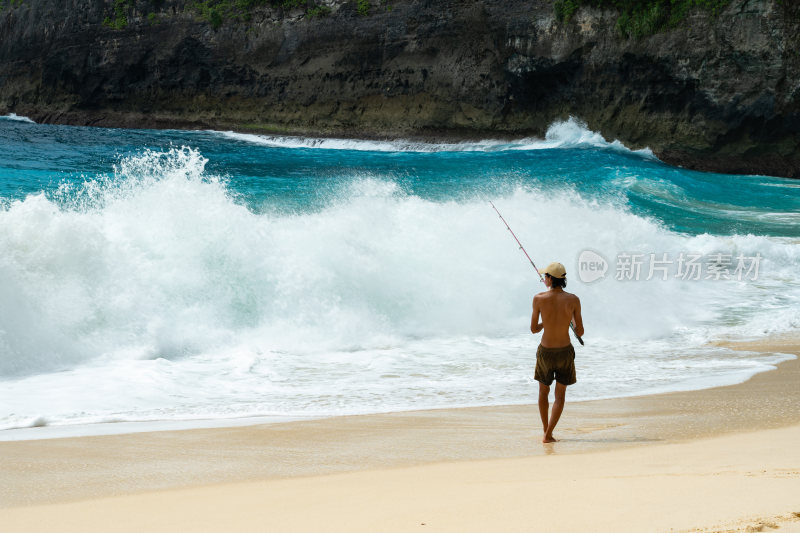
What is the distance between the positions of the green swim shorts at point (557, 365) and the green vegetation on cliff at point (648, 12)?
2175 cm

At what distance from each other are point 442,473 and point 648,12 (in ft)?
77.5

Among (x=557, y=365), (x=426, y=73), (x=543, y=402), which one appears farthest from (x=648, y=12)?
(x=543, y=402)

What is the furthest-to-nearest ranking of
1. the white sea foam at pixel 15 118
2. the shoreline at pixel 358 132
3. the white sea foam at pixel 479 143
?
the white sea foam at pixel 15 118
the white sea foam at pixel 479 143
the shoreline at pixel 358 132

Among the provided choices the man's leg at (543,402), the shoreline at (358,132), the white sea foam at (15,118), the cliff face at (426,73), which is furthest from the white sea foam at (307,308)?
the white sea foam at (15,118)

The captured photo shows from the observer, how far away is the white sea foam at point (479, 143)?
26.1 metres

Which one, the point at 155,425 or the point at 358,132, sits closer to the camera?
the point at 155,425

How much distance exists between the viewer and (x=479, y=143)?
27984mm

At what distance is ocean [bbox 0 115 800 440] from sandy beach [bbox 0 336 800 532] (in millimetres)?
543

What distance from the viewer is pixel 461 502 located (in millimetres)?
3299

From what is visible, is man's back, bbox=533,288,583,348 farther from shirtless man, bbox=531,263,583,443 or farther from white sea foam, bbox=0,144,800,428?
white sea foam, bbox=0,144,800,428

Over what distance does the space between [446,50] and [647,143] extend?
8230 millimetres

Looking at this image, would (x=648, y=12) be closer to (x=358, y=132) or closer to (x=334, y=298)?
(x=358, y=132)

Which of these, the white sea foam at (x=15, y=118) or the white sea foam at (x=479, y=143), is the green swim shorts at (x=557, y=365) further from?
the white sea foam at (x=15, y=118)

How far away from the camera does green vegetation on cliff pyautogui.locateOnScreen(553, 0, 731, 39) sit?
23.9 meters
